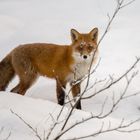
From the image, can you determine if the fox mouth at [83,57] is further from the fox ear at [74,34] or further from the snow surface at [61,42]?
the snow surface at [61,42]

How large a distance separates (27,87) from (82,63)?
3.20 ft

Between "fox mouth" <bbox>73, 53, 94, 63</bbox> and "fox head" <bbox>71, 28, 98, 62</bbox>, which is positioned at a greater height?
"fox head" <bbox>71, 28, 98, 62</bbox>

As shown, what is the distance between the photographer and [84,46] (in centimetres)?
695

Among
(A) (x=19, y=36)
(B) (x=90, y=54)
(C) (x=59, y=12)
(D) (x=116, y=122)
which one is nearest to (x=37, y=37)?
(A) (x=19, y=36)

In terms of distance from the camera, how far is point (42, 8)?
1349cm

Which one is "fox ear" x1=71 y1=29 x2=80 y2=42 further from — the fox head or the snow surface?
the snow surface

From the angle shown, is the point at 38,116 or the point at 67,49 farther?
the point at 67,49

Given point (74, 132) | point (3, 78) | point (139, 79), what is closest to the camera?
point (74, 132)

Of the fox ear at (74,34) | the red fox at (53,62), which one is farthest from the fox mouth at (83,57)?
the fox ear at (74,34)

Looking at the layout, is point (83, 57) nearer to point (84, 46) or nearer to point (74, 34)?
point (84, 46)

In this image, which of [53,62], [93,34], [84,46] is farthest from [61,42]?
[84,46]

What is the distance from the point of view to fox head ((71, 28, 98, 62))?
22.7ft

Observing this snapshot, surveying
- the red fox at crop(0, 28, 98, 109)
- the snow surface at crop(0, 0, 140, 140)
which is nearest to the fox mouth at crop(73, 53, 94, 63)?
the red fox at crop(0, 28, 98, 109)

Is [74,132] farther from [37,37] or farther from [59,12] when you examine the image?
[59,12]
